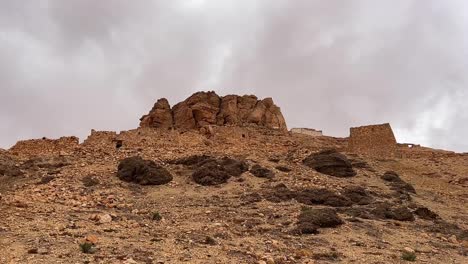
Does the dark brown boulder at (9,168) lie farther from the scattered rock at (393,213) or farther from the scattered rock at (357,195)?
the scattered rock at (393,213)

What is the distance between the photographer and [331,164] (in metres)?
23.7

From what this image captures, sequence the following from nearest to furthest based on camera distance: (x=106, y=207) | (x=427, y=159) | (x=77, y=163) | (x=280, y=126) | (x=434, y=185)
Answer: (x=106, y=207) → (x=77, y=163) → (x=434, y=185) → (x=427, y=159) → (x=280, y=126)

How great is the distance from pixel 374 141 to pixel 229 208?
15.2m

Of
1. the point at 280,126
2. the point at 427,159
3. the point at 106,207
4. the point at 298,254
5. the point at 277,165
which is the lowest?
the point at 298,254

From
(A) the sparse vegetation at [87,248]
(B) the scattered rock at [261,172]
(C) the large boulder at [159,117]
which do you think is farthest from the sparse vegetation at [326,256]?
(C) the large boulder at [159,117]

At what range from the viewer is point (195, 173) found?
21172mm

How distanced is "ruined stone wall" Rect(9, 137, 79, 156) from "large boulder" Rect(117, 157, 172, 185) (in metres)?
4.64

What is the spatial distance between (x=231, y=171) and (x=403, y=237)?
344 inches

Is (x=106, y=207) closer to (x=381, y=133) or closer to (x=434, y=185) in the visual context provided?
(x=434, y=185)

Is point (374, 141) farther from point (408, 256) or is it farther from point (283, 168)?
point (408, 256)

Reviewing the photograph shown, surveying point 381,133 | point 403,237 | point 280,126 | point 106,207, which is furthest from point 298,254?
point 280,126


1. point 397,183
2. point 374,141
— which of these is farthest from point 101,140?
point 374,141

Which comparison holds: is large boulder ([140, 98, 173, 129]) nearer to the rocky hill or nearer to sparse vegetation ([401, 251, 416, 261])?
the rocky hill

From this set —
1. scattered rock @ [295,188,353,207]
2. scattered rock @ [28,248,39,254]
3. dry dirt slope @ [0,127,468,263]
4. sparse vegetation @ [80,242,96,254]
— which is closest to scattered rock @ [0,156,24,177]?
dry dirt slope @ [0,127,468,263]
